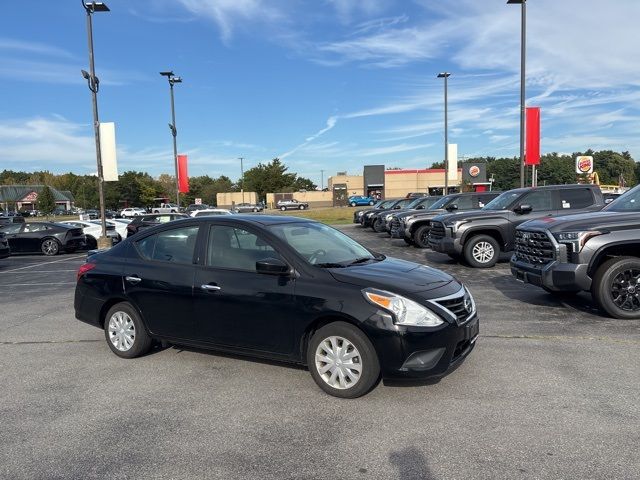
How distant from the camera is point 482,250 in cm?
1248

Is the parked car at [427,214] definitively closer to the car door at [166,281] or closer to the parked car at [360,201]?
the car door at [166,281]

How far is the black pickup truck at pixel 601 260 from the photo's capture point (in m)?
6.84

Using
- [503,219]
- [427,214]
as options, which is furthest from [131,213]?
[503,219]

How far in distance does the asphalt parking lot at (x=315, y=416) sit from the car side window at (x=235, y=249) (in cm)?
110

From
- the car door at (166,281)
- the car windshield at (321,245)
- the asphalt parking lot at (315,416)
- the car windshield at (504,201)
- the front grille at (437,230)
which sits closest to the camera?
the asphalt parking lot at (315,416)

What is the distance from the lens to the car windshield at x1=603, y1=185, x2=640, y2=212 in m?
7.63

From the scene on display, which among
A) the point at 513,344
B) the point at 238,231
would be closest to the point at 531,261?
the point at 513,344

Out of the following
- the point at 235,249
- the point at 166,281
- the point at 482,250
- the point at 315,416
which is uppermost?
the point at 235,249

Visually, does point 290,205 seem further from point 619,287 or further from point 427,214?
point 619,287

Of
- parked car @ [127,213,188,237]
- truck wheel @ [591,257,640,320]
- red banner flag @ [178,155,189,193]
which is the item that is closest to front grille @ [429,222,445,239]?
truck wheel @ [591,257,640,320]

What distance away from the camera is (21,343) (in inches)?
262

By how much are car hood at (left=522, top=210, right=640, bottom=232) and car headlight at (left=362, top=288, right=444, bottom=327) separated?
3.79 m

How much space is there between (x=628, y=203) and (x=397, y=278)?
5.15 m

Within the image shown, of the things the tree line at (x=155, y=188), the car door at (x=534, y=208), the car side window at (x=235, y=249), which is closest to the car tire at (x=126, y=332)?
the car side window at (x=235, y=249)
